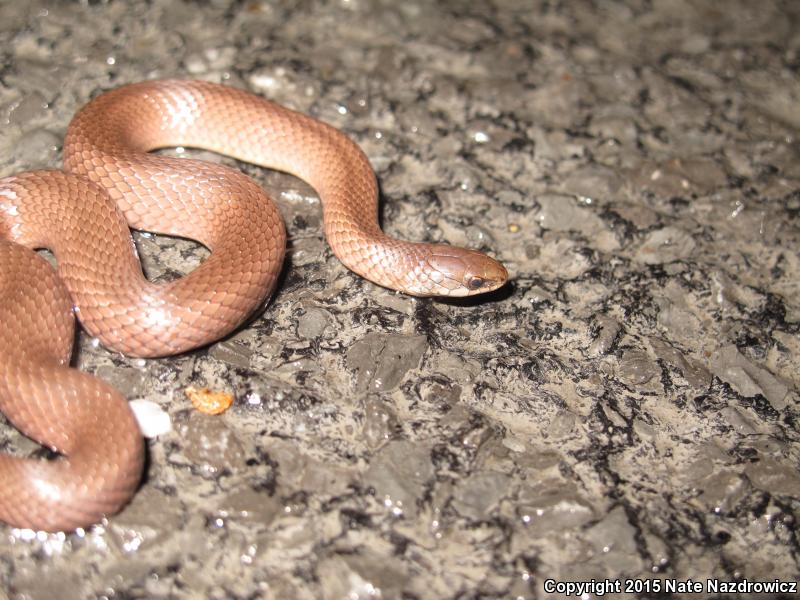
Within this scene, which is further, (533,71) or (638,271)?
(533,71)

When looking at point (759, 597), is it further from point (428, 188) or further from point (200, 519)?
point (428, 188)

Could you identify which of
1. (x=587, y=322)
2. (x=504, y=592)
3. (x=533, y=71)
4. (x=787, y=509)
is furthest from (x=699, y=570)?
(x=533, y=71)

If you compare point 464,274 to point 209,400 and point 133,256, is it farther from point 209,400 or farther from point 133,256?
point 133,256

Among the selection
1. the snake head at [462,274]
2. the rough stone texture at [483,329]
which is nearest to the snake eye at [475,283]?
the snake head at [462,274]

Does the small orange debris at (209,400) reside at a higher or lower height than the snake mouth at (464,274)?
lower

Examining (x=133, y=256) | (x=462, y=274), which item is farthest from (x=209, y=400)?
(x=462, y=274)

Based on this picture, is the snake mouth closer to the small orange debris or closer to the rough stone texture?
the rough stone texture

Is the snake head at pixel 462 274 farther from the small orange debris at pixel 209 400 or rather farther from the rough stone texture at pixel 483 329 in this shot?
the small orange debris at pixel 209 400
